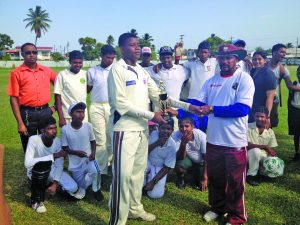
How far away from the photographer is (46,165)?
462 cm

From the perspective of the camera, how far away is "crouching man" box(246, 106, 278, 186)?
224 inches

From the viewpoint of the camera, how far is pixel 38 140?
16.6ft

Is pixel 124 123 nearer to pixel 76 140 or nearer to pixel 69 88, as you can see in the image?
pixel 76 140

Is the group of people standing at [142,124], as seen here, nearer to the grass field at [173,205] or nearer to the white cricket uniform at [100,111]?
the white cricket uniform at [100,111]

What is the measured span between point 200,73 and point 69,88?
7.97 feet

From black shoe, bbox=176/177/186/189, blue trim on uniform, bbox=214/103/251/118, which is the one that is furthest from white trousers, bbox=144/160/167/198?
blue trim on uniform, bbox=214/103/251/118

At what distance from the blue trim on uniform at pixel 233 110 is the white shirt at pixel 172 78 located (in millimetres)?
2016

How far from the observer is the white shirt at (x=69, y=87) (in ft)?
18.6

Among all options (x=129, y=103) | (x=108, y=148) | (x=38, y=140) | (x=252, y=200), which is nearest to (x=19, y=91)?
(x=38, y=140)

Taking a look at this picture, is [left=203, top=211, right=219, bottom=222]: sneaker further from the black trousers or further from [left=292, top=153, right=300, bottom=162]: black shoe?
[left=292, top=153, right=300, bottom=162]: black shoe

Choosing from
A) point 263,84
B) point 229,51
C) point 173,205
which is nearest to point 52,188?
point 173,205

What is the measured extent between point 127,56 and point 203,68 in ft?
8.40

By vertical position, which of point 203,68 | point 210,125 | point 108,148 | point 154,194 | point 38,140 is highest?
point 203,68

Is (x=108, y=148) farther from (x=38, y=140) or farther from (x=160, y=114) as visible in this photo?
(x=160, y=114)
